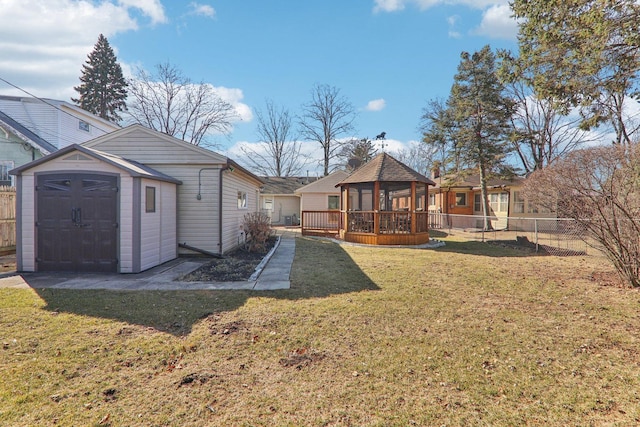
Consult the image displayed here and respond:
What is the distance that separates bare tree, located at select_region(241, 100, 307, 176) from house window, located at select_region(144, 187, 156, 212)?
28.2 meters

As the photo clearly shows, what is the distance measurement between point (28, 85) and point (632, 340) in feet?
62.3

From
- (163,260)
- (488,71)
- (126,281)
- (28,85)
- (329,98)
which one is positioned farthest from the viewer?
(329,98)

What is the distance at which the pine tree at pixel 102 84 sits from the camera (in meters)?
30.8

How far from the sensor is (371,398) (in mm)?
2537

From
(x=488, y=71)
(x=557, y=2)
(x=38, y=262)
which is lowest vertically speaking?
(x=38, y=262)

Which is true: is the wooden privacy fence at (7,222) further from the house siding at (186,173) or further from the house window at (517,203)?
the house window at (517,203)

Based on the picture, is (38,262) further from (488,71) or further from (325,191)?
(488,71)

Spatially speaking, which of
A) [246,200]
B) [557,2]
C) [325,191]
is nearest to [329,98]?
[325,191]

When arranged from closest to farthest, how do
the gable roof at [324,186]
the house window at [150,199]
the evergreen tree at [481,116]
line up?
the house window at [150,199], the evergreen tree at [481,116], the gable roof at [324,186]

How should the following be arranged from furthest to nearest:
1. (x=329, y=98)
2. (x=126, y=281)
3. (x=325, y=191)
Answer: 1. (x=329, y=98)
2. (x=325, y=191)
3. (x=126, y=281)

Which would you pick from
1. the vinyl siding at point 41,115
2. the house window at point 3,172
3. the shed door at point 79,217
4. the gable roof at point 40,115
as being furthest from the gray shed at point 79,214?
the vinyl siding at point 41,115

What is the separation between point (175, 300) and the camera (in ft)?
16.5

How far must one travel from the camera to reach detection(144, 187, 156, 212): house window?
7.21 m

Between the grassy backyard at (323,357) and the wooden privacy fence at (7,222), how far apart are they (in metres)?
6.51
